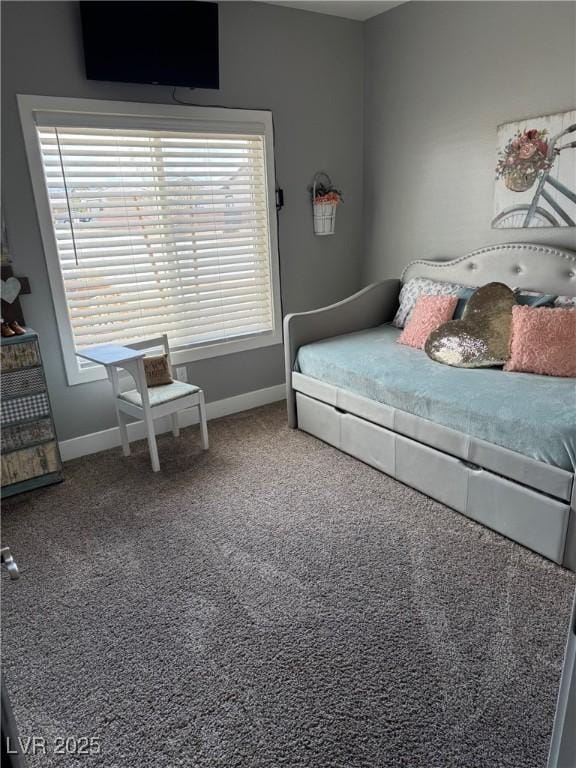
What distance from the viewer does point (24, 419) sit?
8.90ft

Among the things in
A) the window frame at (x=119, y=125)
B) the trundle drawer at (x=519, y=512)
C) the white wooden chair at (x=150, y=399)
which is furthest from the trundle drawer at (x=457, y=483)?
the window frame at (x=119, y=125)

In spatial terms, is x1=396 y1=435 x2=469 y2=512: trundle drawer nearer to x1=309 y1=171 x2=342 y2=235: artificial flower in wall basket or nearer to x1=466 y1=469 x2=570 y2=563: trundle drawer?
x1=466 y1=469 x2=570 y2=563: trundle drawer

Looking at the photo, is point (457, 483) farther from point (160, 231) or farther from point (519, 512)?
point (160, 231)

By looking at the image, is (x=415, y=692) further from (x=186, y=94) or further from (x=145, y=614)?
(x=186, y=94)

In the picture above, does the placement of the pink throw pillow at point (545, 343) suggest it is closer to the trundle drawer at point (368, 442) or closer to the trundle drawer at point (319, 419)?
the trundle drawer at point (368, 442)

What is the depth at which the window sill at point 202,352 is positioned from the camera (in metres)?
3.14

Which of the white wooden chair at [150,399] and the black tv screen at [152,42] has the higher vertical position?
the black tv screen at [152,42]

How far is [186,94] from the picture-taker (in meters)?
3.17

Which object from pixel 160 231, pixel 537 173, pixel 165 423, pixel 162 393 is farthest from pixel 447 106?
pixel 165 423

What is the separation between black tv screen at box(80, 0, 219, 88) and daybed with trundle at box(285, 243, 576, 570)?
156 centimetres

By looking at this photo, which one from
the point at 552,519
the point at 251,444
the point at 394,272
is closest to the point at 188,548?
the point at 251,444

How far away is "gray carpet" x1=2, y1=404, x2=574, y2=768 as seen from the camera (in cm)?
147

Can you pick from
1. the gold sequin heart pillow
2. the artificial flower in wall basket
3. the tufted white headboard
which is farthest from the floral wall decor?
the artificial flower in wall basket

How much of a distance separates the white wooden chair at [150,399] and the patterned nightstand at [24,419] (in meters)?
0.41
